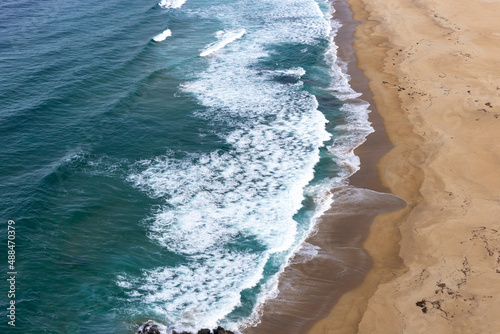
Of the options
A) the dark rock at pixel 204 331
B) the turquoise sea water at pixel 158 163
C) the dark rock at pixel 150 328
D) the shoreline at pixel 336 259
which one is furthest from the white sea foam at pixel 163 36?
the dark rock at pixel 204 331

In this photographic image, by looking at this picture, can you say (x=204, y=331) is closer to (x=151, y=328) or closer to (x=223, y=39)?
(x=151, y=328)

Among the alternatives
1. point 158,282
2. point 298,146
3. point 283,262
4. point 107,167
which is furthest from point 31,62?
point 283,262

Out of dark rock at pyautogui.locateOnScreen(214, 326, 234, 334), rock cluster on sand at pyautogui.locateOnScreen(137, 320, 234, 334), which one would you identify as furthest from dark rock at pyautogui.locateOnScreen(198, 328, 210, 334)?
dark rock at pyautogui.locateOnScreen(214, 326, 234, 334)

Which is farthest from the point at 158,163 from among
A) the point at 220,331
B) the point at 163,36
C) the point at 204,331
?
the point at 163,36

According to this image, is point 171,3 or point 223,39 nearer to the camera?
point 223,39

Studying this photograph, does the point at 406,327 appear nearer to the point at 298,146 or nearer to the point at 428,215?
the point at 428,215

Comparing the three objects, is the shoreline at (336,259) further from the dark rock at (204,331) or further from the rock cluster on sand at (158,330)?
the dark rock at (204,331)
